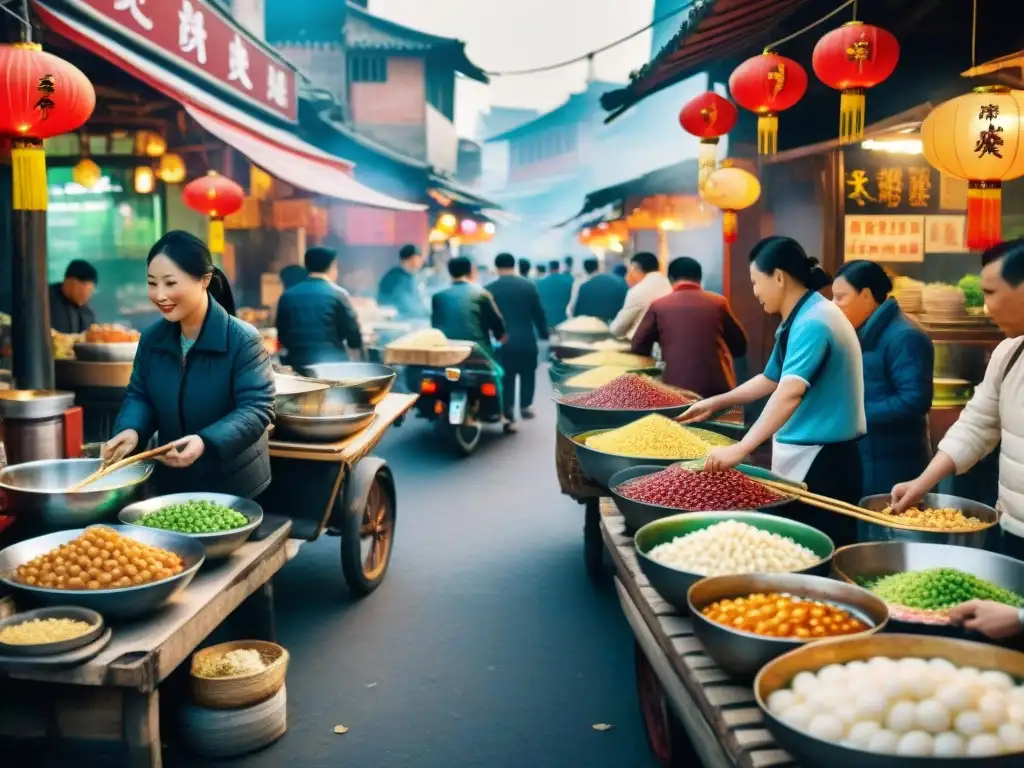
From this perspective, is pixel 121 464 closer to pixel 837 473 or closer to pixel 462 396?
pixel 837 473

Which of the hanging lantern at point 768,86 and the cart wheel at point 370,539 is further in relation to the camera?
the hanging lantern at point 768,86

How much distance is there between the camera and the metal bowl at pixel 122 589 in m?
3.35

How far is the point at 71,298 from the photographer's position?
10.3 metres

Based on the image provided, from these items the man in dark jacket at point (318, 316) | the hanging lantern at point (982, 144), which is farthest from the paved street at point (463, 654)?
the hanging lantern at point (982, 144)


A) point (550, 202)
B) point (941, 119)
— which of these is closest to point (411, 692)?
point (941, 119)

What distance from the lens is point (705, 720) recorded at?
283cm

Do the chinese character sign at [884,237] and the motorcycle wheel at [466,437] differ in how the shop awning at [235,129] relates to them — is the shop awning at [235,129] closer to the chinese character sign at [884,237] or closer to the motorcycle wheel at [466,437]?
the motorcycle wheel at [466,437]

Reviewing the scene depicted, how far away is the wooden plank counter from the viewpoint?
2475 millimetres

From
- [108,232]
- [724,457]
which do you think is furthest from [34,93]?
[108,232]

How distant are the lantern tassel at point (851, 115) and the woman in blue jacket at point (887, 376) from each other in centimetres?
136

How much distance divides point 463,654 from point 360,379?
2011mm

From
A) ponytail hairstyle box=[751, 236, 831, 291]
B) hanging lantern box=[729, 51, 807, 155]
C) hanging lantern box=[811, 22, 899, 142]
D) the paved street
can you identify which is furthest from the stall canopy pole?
hanging lantern box=[811, 22, 899, 142]

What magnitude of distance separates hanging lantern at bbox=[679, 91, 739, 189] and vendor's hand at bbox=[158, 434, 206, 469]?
271 inches

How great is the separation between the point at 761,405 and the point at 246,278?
421 inches
